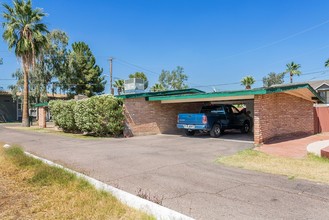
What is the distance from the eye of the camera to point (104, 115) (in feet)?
51.1

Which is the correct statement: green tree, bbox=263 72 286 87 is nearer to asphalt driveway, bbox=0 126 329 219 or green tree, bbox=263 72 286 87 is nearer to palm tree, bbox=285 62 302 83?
palm tree, bbox=285 62 302 83

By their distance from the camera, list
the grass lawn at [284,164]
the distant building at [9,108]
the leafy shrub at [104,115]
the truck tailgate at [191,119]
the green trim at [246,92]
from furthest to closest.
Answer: the distant building at [9,108]
the leafy shrub at [104,115]
the truck tailgate at [191,119]
the green trim at [246,92]
the grass lawn at [284,164]

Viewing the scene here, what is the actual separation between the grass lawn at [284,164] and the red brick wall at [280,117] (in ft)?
7.28

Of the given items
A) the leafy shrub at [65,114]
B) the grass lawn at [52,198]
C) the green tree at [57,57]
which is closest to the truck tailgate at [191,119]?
the leafy shrub at [65,114]

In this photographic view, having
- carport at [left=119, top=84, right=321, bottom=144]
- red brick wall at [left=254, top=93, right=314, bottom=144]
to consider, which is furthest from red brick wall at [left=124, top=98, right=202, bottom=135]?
red brick wall at [left=254, top=93, right=314, bottom=144]

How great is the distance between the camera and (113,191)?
5324 millimetres

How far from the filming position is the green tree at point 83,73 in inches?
1542

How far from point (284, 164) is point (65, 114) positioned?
15512 mm

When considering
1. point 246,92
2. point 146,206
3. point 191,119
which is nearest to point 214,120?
point 191,119

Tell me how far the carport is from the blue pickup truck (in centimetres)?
73

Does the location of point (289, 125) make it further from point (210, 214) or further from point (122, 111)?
point (210, 214)

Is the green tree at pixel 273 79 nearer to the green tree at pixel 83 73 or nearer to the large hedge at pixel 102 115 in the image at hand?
the green tree at pixel 83 73

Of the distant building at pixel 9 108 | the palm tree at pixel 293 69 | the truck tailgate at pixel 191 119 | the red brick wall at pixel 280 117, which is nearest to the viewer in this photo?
the red brick wall at pixel 280 117

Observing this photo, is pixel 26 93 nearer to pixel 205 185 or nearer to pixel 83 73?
pixel 83 73
